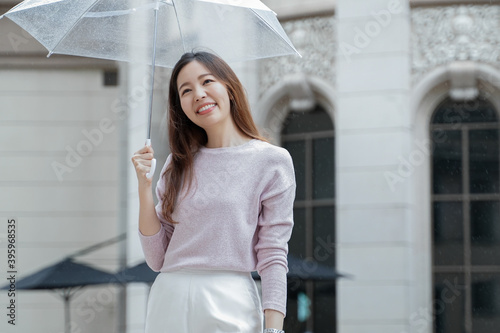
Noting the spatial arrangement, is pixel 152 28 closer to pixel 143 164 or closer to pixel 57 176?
pixel 143 164

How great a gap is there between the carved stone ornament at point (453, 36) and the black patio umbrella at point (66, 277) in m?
3.19

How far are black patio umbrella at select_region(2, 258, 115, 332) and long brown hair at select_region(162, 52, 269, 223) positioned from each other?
16.7ft

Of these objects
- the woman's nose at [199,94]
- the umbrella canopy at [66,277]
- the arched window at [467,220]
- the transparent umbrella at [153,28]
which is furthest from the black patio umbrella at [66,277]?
the woman's nose at [199,94]

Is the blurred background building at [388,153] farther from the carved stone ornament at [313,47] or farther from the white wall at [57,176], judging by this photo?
the white wall at [57,176]

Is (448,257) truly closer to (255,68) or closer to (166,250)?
(255,68)

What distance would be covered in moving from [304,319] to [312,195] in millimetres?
1129

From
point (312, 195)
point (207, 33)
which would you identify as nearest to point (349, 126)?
Result: point (312, 195)

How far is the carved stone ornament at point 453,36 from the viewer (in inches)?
310

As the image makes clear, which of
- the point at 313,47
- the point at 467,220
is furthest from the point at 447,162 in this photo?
the point at 313,47

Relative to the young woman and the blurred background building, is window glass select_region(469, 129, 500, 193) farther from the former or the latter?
the young woman

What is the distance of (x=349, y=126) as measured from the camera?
321 inches

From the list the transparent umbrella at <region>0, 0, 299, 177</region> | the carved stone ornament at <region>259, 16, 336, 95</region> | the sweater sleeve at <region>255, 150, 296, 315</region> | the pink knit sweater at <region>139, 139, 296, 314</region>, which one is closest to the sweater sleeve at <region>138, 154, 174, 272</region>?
the pink knit sweater at <region>139, 139, 296, 314</region>

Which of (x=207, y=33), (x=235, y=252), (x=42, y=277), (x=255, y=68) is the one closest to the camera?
(x=235, y=252)

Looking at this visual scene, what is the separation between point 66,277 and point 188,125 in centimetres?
530
